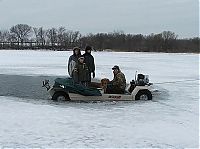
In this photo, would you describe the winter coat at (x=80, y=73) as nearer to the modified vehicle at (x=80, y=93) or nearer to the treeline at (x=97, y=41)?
the modified vehicle at (x=80, y=93)

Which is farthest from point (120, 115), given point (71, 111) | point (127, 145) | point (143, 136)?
point (127, 145)

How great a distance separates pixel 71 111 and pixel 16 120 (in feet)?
5.23

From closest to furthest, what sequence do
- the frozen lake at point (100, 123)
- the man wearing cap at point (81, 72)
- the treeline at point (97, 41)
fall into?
the frozen lake at point (100, 123) → the man wearing cap at point (81, 72) → the treeline at point (97, 41)

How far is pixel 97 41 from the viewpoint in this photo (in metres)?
89.9

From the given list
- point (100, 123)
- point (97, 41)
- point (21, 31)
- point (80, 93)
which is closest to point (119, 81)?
point (80, 93)

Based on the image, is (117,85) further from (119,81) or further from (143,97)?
(143,97)

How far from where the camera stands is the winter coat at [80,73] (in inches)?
406

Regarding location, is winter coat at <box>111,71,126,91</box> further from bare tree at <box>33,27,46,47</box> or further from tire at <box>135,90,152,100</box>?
bare tree at <box>33,27,46,47</box>

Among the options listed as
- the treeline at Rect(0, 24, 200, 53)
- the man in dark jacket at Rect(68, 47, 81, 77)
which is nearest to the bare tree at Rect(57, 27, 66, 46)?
the treeline at Rect(0, 24, 200, 53)

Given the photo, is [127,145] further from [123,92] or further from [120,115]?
[123,92]

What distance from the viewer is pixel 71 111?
8.19m

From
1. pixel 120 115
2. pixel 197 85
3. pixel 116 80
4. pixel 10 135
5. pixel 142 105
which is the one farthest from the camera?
pixel 197 85

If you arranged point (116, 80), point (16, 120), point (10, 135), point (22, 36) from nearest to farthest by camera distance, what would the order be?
point (10, 135) < point (16, 120) < point (116, 80) < point (22, 36)

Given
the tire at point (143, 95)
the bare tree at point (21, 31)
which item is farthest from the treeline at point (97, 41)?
the tire at point (143, 95)
